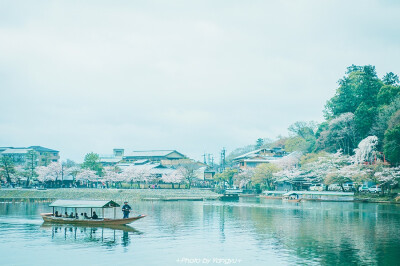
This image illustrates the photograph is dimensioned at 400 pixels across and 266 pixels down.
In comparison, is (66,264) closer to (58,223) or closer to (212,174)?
(58,223)

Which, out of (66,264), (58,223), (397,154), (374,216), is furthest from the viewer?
(397,154)

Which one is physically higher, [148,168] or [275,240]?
[148,168]

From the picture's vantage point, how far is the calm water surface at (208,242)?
22719mm

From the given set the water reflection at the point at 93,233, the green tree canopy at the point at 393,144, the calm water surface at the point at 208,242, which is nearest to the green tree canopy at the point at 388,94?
the green tree canopy at the point at 393,144

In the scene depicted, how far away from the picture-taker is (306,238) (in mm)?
29859

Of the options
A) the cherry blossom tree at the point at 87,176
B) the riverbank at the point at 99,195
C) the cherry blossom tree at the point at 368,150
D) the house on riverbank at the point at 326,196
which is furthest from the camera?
the cherry blossom tree at the point at 87,176

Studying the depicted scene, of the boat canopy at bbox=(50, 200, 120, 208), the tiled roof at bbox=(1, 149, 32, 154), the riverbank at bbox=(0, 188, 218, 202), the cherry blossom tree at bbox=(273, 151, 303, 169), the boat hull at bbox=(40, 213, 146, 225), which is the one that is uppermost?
the tiled roof at bbox=(1, 149, 32, 154)

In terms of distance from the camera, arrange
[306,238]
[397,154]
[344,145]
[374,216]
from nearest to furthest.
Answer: [306,238], [374,216], [397,154], [344,145]

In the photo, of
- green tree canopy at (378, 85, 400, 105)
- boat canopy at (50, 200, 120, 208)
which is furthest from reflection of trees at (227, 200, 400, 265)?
green tree canopy at (378, 85, 400, 105)

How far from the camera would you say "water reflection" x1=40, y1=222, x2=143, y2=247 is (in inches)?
1122

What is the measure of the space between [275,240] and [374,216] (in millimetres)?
20035

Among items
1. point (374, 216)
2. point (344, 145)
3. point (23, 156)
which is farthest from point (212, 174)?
point (374, 216)

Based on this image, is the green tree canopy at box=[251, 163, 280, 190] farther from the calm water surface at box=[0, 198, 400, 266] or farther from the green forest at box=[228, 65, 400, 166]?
the calm water surface at box=[0, 198, 400, 266]

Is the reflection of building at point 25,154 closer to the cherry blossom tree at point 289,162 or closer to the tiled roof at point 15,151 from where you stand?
the tiled roof at point 15,151
